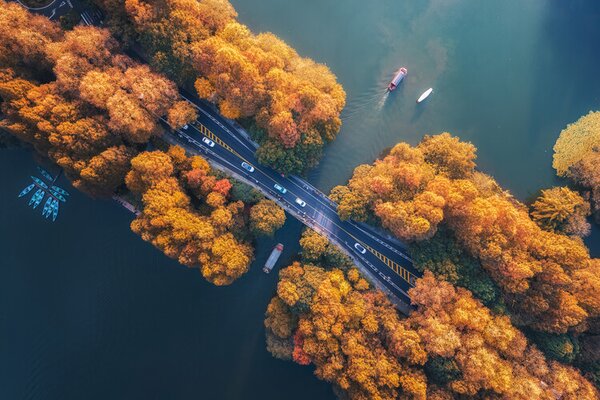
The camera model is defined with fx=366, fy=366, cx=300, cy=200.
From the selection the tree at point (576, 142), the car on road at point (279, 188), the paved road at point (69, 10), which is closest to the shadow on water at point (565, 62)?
the tree at point (576, 142)

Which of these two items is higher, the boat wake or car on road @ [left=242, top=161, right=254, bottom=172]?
the boat wake

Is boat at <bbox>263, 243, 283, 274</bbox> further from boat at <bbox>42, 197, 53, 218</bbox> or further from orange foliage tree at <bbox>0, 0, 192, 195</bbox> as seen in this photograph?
boat at <bbox>42, 197, 53, 218</bbox>

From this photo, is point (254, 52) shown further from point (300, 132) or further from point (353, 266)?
point (353, 266)

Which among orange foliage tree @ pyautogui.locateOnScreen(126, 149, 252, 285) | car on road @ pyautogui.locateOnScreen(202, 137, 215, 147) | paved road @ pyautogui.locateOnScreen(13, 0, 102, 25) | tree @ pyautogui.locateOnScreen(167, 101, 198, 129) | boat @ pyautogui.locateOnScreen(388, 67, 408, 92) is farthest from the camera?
boat @ pyautogui.locateOnScreen(388, 67, 408, 92)

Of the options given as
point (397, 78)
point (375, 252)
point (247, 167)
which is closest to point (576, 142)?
point (397, 78)

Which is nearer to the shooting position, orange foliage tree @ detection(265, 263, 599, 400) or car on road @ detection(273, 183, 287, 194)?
orange foliage tree @ detection(265, 263, 599, 400)

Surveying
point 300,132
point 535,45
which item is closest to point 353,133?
point 300,132

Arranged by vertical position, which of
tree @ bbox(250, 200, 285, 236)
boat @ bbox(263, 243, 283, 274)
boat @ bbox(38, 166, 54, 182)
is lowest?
boat @ bbox(38, 166, 54, 182)

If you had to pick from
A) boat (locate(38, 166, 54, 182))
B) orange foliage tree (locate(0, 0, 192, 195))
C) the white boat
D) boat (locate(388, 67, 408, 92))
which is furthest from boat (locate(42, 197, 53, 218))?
the white boat
